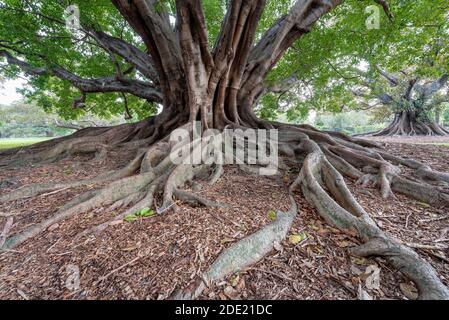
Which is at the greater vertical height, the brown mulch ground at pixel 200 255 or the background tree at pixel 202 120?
the background tree at pixel 202 120

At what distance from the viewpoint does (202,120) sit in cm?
449

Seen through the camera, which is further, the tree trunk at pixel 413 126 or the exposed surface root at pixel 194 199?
the tree trunk at pixel 413 126

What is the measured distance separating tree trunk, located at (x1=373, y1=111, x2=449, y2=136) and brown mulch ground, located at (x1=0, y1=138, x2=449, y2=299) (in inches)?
652

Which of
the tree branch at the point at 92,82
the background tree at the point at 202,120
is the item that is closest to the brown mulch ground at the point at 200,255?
the background tree at the point at 202,120

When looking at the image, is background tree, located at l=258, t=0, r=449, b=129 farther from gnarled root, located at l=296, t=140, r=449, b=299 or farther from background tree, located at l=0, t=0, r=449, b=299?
gnarled root, located at l=296, t=140, r=449, b=299

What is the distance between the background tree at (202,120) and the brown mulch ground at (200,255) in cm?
12

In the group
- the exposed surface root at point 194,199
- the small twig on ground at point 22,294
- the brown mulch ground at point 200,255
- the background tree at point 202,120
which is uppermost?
the background tree at point 202,120

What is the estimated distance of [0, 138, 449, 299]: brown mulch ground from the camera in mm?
1382

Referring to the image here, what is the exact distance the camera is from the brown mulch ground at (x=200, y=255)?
138cm

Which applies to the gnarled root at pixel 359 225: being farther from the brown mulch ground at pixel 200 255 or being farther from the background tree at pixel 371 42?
the background tree at pixel 371 42

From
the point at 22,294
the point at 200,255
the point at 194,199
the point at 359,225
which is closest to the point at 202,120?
the point at 194,199
